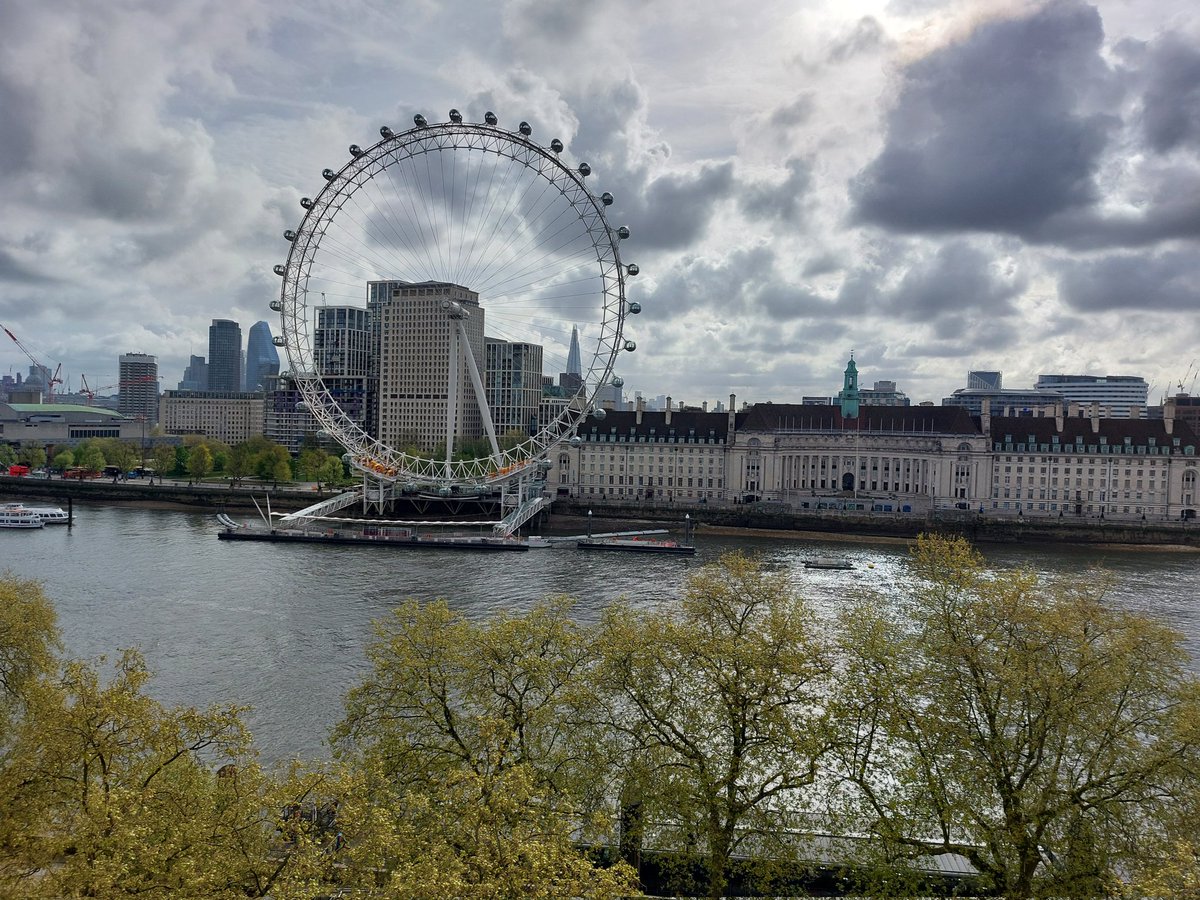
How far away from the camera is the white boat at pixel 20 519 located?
60000mm

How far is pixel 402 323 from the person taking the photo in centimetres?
12494

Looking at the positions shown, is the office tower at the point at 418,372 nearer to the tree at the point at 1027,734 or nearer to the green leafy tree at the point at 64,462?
the green leafy tree at the point at 64,462

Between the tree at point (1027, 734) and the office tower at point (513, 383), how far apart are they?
364 ft

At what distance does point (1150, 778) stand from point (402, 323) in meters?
120

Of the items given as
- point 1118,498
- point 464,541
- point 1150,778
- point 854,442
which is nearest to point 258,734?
point 1150,778

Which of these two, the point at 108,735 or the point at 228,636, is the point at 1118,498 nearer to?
the point at 228,636

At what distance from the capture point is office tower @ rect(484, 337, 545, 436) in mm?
127250

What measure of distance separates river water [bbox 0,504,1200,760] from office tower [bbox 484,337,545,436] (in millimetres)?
65042

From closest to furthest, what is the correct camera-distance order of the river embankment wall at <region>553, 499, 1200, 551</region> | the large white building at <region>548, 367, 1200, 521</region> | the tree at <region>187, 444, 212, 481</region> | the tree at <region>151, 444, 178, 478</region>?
the river embankment wall at <region>553, 499, 1200, 551</region>, the large white building at <region>548, 367, 1200, 521</region>, the tree at <region>187, 444, 212, 481</region>, the tree at <region>151, 444, 178, 478</region>

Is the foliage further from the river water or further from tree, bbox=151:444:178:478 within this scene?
tree, bbox=151:444:178:478

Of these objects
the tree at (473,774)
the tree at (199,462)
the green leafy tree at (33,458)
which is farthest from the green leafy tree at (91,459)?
the tree at (473,774)

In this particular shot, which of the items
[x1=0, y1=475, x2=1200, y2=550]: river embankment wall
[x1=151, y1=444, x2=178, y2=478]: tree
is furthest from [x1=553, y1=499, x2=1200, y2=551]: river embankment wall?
[x1=151, y1=444, x2=178, y2=478]: tree

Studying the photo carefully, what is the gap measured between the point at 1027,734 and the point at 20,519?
6646 centimetres

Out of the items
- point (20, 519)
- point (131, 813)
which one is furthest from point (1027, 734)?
point (20, 519)
